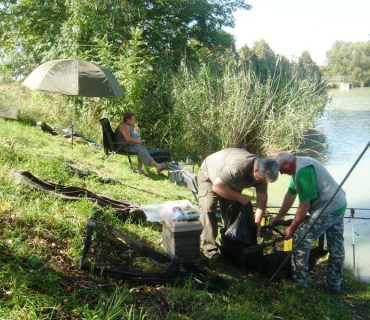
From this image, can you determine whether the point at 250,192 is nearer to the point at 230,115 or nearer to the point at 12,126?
the point at 230,115

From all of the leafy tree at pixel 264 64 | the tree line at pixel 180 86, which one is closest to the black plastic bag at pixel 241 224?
the tree line at pixel 180 86

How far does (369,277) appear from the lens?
5000 millimetres

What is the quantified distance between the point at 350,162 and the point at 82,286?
1149cm

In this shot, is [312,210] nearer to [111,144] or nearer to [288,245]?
[288,245]

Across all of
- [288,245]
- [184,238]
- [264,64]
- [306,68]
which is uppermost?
[264,64]

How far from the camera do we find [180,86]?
10.8m

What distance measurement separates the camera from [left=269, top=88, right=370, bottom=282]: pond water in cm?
→ 593

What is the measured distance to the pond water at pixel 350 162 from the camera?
5929 millimetres

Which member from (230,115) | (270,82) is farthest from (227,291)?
(270,82)

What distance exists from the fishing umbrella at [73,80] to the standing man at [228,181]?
4017 mm

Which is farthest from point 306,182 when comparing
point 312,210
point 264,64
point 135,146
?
point 264,64

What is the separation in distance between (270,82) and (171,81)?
288cm

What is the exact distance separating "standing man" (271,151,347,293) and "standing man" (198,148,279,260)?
0.78 feet

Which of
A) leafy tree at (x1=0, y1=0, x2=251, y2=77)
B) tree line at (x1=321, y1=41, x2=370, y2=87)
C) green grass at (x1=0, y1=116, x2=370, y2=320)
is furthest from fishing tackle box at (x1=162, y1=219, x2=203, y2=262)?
tree line at (x1=321, y1=41, x2=370, y2=87)
